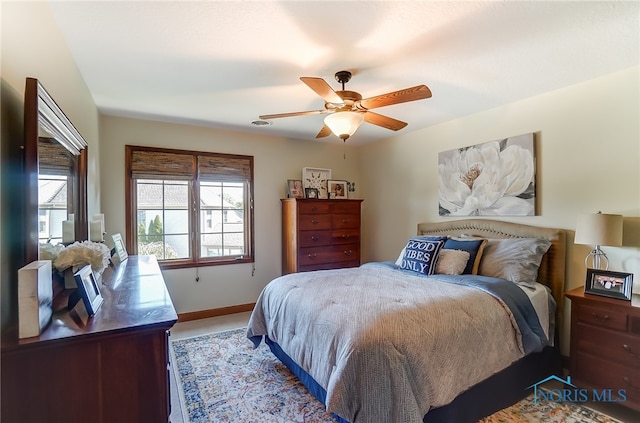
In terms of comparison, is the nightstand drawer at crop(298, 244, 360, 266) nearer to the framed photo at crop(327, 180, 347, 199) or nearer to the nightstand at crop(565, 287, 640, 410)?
the framed photo at crop(327, 180, 347, 199)

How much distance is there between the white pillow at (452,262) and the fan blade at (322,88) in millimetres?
1722

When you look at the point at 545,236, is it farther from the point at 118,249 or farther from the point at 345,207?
the point at 118,249

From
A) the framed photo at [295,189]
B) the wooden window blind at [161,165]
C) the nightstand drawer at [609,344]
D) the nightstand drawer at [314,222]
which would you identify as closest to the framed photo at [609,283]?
the nightstand drawer at [609,344]

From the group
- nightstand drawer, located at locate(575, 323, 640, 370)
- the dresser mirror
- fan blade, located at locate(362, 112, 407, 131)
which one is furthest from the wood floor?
fan blade, located at locate(362, 112, 407, 131)

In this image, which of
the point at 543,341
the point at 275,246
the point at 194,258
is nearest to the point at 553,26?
the point at 543,341

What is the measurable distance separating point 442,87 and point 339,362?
2.33 metres

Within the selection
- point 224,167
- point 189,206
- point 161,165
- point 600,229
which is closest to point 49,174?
point 161,165

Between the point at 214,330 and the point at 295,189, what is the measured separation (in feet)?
6.89

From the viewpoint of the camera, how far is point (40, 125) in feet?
4.20

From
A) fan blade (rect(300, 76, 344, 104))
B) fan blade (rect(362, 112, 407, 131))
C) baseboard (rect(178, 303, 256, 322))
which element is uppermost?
fan blade (rect(300, 76, 344, 104))

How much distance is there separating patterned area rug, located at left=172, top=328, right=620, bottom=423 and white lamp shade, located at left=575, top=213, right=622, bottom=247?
46.0 inches

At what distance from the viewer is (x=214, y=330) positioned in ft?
11.7

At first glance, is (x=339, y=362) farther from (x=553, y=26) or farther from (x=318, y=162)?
(x=318, y=162)

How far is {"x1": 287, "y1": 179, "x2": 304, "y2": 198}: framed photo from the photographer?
4.50m
